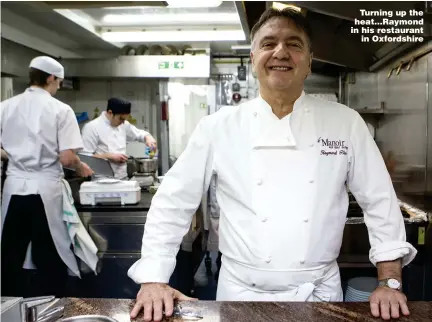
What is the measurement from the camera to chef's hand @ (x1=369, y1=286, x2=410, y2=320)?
3.14 feet

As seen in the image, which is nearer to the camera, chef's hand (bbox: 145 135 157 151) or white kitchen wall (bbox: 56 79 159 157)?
chef's hand (bbox: 145 135 157 151)

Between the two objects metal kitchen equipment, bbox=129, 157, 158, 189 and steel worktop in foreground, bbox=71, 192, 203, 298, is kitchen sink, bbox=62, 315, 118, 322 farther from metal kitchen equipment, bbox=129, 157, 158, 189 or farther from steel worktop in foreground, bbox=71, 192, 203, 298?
metal kitchen equipment, bbox=129, 157, 158, 189

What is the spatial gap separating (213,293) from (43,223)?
A: 1.22 meters

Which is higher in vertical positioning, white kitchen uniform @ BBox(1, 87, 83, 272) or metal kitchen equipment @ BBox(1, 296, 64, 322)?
white kitchen uniform @ BBox(1, 87, 83, 272)

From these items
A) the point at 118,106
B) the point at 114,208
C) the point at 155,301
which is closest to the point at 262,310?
the point at 155,301

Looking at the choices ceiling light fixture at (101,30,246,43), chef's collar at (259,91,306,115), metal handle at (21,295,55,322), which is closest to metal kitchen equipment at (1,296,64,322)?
metal handle at (21,295,55,322)

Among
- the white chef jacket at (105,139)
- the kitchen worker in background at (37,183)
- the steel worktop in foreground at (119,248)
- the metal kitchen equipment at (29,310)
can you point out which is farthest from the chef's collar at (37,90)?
the metal kitchen equipment at (29,310)

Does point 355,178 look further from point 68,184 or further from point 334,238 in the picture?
point 68,184

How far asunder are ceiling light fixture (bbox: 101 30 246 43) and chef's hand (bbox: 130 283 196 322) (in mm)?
2718

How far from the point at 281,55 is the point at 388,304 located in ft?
2.36

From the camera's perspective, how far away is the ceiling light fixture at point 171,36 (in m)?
3.47

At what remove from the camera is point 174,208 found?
1.26 metres

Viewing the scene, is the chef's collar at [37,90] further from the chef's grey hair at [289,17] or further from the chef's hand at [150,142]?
the chef's grey hair at [289,17]

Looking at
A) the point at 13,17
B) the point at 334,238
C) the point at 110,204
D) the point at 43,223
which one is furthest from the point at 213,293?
the point at 13,17
